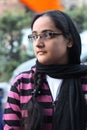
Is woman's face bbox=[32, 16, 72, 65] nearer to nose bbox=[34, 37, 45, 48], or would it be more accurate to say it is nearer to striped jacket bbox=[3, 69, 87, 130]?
nose bbox=[34, 37, 45, 48]

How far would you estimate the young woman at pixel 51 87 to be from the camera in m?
Result: 2.01

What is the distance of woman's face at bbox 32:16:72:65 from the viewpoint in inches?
81.4

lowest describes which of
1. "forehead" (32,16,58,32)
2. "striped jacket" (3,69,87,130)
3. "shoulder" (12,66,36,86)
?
"striped jacket" (3,69,87,130)

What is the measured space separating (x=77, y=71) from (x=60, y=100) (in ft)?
0.58

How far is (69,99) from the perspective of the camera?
205cm

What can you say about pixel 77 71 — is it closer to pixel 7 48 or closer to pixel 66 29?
pixel 66 29

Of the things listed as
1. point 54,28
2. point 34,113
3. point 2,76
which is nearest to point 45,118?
point 34,113

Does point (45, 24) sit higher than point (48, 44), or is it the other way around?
point (45, 24)

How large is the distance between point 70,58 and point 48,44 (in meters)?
0.17

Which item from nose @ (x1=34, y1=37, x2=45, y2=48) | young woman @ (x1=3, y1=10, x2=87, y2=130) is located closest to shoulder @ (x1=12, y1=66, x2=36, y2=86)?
young woman @ (x1=3, y1=10, x2=87, y2=130)

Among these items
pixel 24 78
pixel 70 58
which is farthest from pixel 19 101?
pixel 70 58

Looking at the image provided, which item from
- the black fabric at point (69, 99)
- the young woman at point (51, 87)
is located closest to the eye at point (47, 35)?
the young woman at point (51, 87)

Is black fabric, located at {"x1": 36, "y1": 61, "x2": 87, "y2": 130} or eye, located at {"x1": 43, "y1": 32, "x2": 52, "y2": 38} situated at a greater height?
eye, located at {"x1": 43, "y1": 32, "x2": 52, "y2": 38}

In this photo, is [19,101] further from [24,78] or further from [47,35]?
[47,35]
